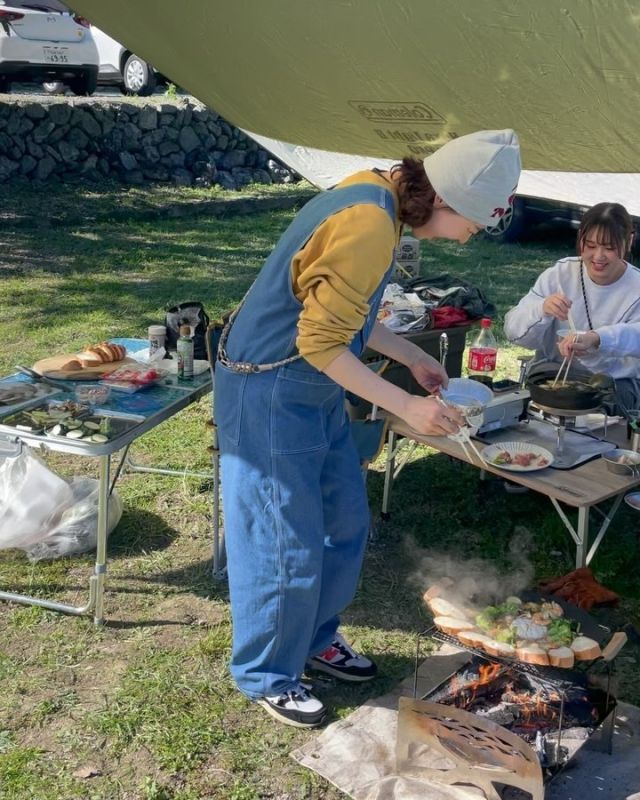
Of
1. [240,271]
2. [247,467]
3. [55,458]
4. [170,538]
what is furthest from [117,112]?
[247,467]

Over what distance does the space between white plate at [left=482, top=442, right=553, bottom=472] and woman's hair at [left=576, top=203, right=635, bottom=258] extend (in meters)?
1.02

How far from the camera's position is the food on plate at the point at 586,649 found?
8.39 feet

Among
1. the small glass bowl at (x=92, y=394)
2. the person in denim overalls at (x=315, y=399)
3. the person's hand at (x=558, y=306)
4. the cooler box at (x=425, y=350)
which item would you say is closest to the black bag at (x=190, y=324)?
the small glass bowl at (x=92, y=394)

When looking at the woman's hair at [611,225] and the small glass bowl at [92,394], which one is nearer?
the small glass bowl at [92,394]

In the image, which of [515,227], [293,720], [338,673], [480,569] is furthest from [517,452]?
[515,227]

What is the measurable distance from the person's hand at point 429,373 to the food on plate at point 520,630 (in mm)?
631

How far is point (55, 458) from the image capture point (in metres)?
4.49

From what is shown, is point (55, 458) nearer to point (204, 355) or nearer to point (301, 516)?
point (204, 355)

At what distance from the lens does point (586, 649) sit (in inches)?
101

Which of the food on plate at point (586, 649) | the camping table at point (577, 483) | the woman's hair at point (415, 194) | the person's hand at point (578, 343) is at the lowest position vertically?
the food on plate at point (586, 649)

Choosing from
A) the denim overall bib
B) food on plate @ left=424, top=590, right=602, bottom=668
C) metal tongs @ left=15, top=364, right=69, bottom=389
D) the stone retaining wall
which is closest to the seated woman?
food on plate @ left=424, top=590, right=602, bottom=668

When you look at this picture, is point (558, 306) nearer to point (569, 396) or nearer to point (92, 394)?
point (569, 396)

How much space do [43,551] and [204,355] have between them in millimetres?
990

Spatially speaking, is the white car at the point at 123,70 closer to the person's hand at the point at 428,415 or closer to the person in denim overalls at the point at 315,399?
the person in denim overalls at the point at 315,399
